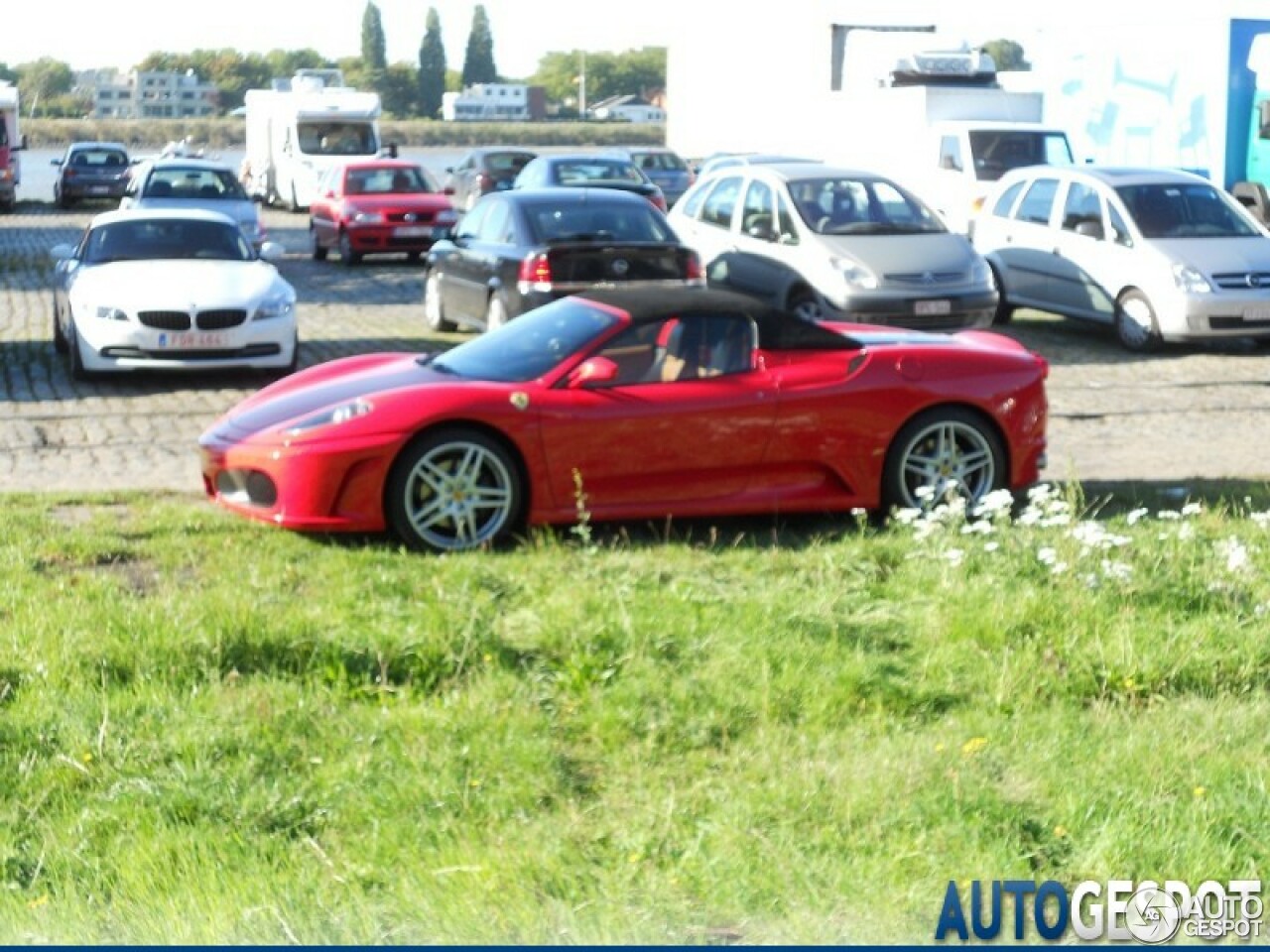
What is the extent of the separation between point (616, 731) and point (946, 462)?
396 centimetres

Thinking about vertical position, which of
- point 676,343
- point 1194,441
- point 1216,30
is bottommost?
point 1194,441

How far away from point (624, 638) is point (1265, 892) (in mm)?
2787

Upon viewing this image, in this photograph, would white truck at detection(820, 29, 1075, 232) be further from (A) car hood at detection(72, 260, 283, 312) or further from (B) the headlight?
(B) the headlight

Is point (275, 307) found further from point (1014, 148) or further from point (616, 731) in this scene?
point (1014, 148)

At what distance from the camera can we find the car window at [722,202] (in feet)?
61.8

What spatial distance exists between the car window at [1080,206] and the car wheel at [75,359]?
30.2ft

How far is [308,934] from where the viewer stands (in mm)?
4852

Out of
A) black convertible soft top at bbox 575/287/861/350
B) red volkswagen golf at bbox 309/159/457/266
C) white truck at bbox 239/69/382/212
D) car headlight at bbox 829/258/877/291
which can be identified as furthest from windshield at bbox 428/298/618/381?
white truck at bbox 239/69/382/212

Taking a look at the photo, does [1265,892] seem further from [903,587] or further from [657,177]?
[657,177]

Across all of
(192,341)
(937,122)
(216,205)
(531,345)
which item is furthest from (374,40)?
(531,345)

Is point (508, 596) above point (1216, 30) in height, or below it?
below

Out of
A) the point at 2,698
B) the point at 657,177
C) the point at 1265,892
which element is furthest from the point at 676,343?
the point at 657,177

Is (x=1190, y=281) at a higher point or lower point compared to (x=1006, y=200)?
lower

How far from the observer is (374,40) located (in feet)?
322
